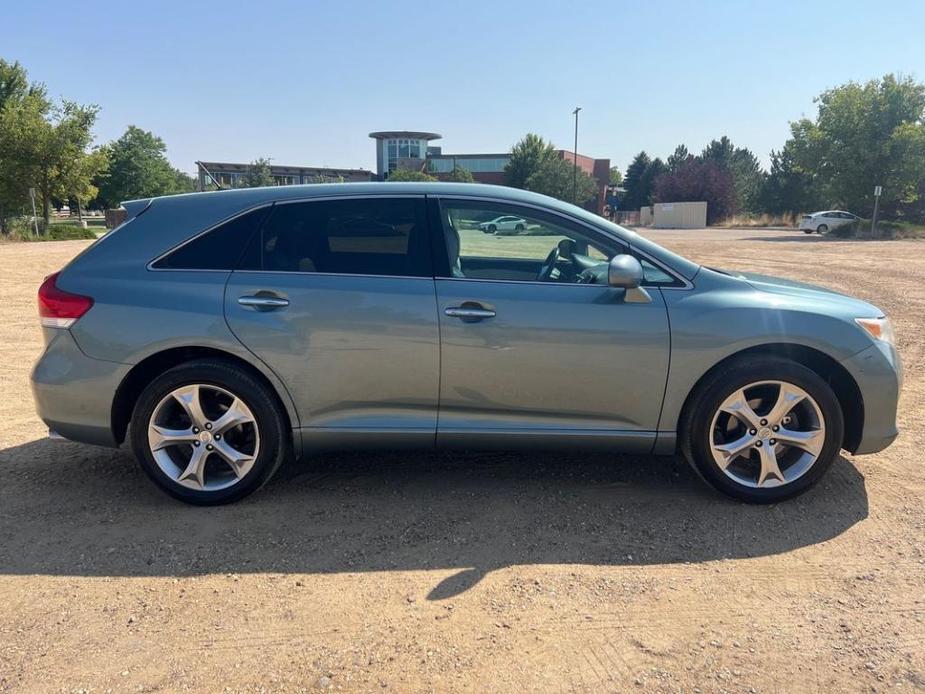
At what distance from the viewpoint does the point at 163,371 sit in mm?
3605

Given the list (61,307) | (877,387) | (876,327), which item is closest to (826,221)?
(876,327)

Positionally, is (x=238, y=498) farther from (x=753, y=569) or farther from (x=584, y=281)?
(x=753, y=569)

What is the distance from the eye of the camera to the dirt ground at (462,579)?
2377mm

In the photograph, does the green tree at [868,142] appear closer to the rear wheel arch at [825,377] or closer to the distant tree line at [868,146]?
the distant tree line at [868,146]

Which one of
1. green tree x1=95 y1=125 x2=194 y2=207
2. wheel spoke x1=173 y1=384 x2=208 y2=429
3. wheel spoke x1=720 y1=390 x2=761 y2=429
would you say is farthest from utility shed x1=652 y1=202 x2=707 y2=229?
wheel spoke x1=173 y1=384 x2=208 y2=429

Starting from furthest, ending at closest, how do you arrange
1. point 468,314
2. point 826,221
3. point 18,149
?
point 826,221, point 18,149, point 468,314

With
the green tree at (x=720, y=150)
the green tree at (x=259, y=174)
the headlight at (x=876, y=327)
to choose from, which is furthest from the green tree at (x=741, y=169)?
the headlight at (x=876, y=327)

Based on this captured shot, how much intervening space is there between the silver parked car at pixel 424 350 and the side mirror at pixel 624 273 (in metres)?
0.02

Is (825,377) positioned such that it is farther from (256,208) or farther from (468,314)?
(256,208)

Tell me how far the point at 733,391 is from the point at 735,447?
0.31m

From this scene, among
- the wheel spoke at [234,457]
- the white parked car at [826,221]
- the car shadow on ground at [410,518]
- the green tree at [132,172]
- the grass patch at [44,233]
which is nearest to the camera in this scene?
the car shadow on ground at [410,518]

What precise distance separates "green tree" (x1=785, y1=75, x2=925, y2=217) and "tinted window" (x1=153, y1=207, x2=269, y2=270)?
1626 inches

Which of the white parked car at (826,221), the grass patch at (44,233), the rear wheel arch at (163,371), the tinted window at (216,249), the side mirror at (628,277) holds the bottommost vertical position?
the rear wheel arch at (163,371)

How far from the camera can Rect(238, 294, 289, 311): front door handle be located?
11.4 ft
